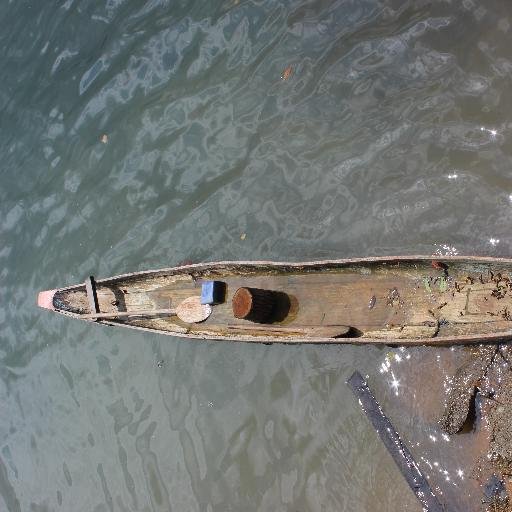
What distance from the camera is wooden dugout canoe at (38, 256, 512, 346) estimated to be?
7.57m

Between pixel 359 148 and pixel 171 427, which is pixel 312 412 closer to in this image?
pixel 171 427

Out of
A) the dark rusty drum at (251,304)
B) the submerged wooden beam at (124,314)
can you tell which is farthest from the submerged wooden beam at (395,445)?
the submerged wooden beam at (124,314)

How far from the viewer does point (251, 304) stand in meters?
8.20

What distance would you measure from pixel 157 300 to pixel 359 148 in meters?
4.25

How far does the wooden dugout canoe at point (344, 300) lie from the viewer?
24.8ft

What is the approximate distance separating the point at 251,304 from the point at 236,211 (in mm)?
2868

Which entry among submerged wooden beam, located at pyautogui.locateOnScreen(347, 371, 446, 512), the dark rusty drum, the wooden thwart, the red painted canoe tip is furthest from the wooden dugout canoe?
submerged wooden beam, located at pyautogui.locateOnScreen(347, 371, 446, 512)

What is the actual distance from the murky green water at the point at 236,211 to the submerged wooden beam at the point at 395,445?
144mm

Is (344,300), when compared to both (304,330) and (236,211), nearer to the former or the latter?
(304,330)

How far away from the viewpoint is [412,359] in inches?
341

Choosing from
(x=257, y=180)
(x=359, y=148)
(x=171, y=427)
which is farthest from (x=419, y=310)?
(x=171, y=427)

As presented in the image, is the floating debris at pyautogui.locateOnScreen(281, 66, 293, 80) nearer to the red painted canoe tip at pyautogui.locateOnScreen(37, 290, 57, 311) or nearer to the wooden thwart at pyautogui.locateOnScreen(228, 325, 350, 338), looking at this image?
the wooden thwart at pyautogui.locateOnScreen(228, 325, 350, 338)

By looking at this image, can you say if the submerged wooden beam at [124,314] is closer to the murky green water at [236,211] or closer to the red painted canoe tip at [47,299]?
the red painted canoe tip at [47,299]

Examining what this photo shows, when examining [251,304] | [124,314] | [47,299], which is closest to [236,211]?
[124,314]
